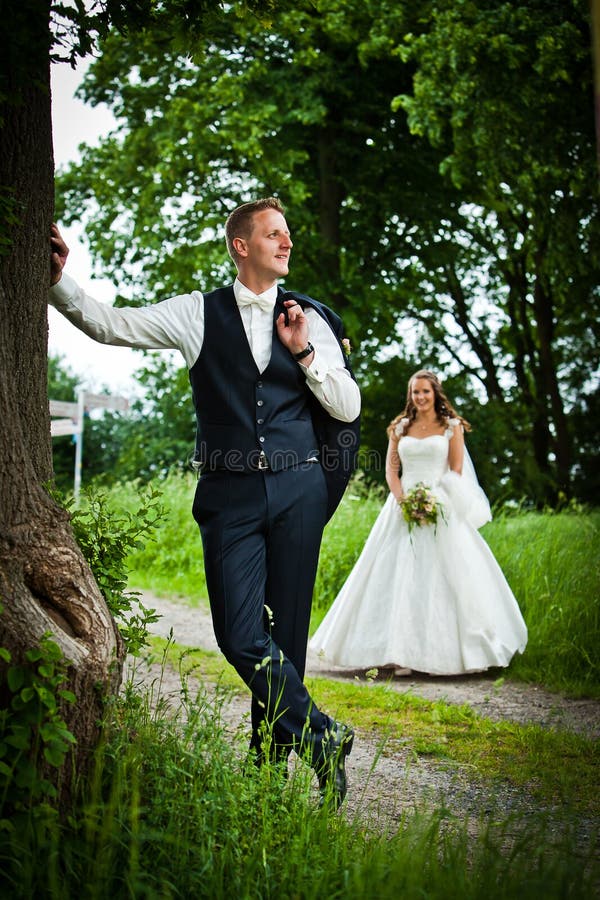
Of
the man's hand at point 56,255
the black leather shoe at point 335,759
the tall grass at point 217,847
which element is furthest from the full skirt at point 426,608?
the man's hand at point 56,255

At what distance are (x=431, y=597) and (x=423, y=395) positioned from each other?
5.75 feet

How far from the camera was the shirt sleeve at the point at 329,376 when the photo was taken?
3.89 m

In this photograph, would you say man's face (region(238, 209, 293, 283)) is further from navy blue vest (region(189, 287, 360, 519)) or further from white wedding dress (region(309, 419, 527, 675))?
white wedding dress (region(309, 419, 527, 675))

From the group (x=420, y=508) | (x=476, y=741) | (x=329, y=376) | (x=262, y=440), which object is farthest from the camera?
(x=420, y=508)

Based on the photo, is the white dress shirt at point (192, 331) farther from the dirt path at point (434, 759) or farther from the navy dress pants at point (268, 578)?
the dirt path at point (434, 759)

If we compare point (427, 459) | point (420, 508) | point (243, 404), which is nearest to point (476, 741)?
Answer: point (243, 404)

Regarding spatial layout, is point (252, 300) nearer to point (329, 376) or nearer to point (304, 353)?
point (304, 353)

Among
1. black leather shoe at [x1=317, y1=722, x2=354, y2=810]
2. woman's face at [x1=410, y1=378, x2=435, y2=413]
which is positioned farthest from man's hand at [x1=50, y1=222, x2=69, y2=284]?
woman's face at [x1=410, y1=378, x2=435, y2=413]

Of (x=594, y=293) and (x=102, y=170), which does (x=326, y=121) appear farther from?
(x=594, y=293)

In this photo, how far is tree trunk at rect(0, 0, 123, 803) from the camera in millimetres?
3004

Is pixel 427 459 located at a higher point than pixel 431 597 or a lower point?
higher

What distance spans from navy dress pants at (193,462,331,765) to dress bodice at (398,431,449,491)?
4.36 m

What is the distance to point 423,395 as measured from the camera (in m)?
8.32

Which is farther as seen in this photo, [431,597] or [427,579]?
[427,579]
